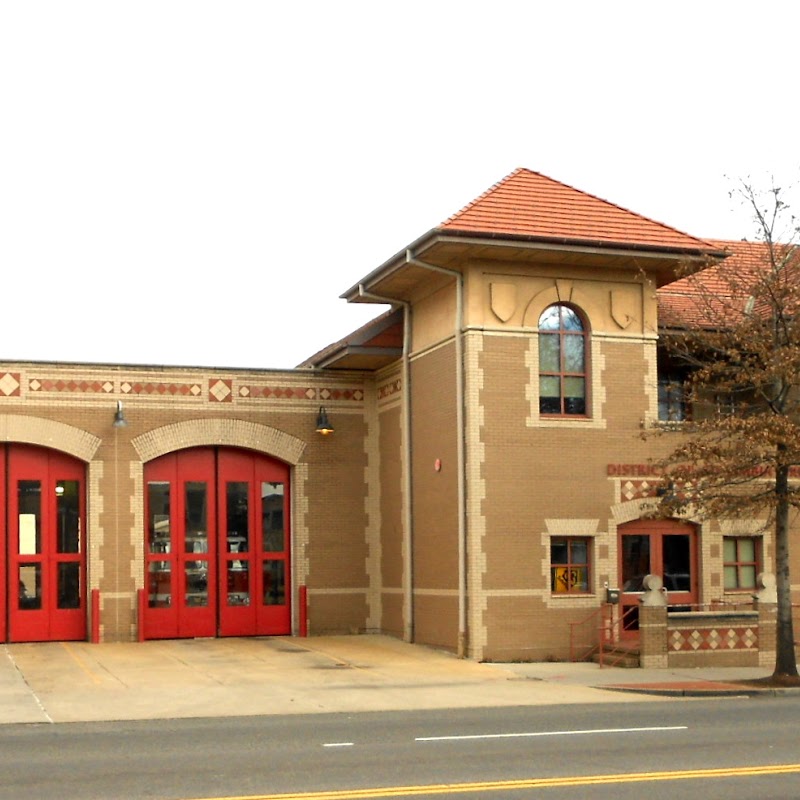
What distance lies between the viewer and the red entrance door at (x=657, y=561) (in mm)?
24000

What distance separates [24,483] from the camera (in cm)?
2564

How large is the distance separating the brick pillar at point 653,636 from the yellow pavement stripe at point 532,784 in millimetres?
10093

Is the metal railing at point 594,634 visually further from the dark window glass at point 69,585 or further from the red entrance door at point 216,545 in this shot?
the dark window glass at point 69,585

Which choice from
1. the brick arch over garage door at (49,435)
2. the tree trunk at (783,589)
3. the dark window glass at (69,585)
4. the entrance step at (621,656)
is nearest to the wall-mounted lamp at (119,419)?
the brick arch over garage door at (49,435)

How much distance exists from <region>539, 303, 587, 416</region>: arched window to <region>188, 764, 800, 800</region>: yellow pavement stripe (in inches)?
488

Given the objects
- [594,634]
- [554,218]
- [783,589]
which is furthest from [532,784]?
[554,218]

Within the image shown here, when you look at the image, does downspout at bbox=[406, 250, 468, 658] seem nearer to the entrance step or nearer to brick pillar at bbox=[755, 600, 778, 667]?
the entrance step

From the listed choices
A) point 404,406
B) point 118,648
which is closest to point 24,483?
point 118,648

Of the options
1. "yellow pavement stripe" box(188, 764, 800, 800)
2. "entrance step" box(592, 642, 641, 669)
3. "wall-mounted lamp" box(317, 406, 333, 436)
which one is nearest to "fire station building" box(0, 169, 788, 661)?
"wall-mounted lamp" box(317, 406, 333, 436)

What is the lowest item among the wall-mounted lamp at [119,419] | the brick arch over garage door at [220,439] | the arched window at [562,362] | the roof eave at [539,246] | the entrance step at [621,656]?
the entrance step at [621,656]

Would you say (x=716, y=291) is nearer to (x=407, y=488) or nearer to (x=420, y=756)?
(x=407, y=488)

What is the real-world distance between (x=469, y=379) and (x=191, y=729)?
32.1 ft

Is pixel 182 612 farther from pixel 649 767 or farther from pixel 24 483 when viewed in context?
pixel 649 767

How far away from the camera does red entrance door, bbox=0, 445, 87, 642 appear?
25.5 metres
